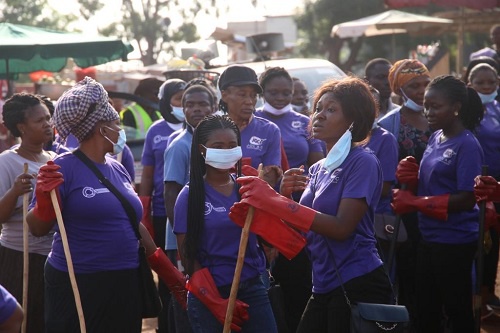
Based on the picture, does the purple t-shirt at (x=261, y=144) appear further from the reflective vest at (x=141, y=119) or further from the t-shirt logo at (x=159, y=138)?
the reflective vest at (x=141, y=119)

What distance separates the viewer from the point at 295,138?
7.86 m

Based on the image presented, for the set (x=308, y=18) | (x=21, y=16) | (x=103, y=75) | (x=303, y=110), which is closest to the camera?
(x=303, y=110)

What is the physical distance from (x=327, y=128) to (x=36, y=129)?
98.4 inches

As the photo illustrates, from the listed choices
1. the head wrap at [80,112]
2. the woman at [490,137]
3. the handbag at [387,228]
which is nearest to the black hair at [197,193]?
the head wrap at [80,112]

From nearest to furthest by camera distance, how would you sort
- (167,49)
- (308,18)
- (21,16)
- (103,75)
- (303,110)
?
(303,110) < (103,75) < (308,18) < (21,16) < (167,49)

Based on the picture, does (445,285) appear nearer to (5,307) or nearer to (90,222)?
(90,222)

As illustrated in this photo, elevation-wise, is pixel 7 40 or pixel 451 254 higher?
pixel 7 40

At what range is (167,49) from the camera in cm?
5194

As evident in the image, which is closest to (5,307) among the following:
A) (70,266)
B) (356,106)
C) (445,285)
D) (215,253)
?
(70,266)

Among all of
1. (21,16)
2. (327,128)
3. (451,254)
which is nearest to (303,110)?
(451,254)

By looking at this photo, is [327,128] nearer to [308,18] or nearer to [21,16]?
[308,18]

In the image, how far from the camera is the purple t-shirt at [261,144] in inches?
273

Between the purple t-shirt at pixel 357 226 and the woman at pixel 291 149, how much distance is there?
2201mm

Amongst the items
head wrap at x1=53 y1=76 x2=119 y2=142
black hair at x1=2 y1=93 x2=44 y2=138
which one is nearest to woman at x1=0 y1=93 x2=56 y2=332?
black hair at x1=2 y1=93 x2=44 y2=138
